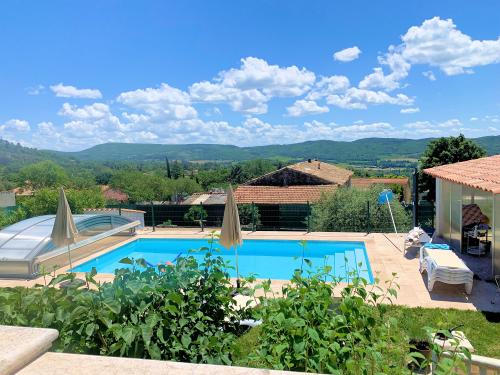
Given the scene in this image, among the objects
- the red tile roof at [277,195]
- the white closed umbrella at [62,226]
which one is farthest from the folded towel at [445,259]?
the red tile roof at [277,195]

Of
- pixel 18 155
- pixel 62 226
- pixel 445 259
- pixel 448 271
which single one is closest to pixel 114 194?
pixel 62 226

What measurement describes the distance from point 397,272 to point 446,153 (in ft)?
68.5

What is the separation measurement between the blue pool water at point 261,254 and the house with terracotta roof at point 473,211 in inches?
108

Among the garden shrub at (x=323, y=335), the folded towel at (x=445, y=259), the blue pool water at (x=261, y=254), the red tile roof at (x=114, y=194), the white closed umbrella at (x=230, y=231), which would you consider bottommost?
the red tile roof at (x=114, y=194)

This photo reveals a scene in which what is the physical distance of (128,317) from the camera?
2775 millimetres

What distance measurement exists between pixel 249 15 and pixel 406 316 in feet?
73.0

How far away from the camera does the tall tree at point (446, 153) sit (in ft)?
93.2

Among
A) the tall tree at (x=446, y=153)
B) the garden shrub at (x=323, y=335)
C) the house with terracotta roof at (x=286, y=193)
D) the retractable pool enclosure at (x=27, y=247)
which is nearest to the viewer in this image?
the garden shrub at (x=323, y=335)

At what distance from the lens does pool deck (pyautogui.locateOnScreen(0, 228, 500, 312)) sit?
812cm

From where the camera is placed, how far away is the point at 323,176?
3631cm

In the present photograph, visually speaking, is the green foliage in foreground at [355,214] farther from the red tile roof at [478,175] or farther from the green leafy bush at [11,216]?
the green leafy bush at [11,216]

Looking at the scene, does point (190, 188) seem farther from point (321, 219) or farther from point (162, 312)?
→ point (162, 312)

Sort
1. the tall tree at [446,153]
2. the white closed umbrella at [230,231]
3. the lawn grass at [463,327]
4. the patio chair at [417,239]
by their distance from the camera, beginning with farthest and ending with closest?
the tall tree at [446,153]
the patio chair at [417,239]
the white closed umbrella at [230,231]
the lawn grass at [463,327]

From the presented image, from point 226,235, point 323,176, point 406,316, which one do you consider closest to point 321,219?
point 226,235
